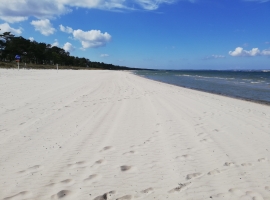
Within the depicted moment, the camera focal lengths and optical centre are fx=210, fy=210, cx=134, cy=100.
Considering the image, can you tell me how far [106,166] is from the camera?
3.40 metres

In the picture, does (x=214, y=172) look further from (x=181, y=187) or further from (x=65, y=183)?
(x=65, y=183)

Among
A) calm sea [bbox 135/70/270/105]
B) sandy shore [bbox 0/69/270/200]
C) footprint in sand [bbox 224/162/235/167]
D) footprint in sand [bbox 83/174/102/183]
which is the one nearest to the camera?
sandy shore [bbox 0/69/270/200]

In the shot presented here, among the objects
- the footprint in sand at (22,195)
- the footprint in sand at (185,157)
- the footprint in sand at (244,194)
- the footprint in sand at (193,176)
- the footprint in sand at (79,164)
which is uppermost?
the footprint in sand at (185,157)

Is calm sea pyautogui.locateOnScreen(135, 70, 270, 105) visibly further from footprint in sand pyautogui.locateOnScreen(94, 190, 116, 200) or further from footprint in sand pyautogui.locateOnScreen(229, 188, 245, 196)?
footprint in sand pyautogui.locateOnScreen(94, 190, 116, 200)

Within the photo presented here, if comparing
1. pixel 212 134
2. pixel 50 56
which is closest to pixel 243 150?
pixel 212 134

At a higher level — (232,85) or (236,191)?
(232,85)

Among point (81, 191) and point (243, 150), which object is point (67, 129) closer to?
point (81, 191)

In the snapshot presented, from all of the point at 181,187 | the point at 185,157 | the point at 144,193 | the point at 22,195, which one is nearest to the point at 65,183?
the point at 22,195

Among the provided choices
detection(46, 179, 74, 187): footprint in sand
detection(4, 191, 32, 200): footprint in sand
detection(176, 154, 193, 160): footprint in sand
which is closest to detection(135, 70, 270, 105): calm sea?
detection(176, 154, 193, 160): footprint in sand

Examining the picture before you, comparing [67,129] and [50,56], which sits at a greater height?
[50,56]

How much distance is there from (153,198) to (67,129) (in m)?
3.28

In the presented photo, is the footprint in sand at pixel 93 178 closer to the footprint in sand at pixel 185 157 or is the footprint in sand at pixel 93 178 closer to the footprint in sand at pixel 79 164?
the footprint in sand at pixel 79 164

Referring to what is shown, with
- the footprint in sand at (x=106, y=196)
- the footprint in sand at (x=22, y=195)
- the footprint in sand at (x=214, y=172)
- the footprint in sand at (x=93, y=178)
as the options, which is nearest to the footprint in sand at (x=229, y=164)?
the footprint in sand at (x=214, y=172)

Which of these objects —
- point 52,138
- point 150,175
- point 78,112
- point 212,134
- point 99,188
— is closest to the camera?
point 99,188
